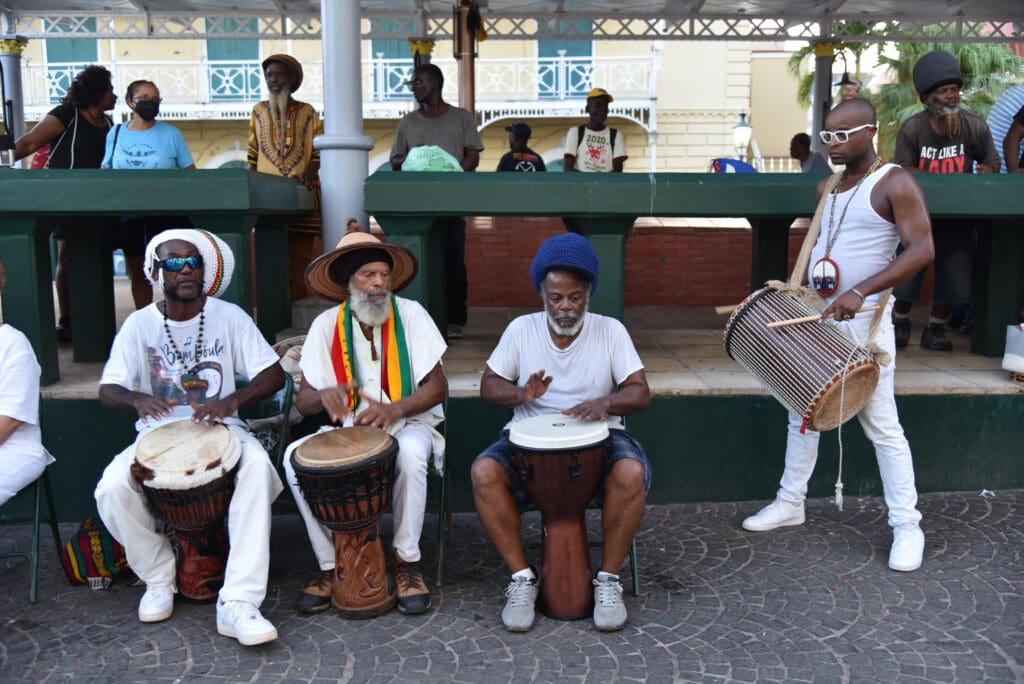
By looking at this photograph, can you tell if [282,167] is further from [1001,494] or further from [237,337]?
[1001,494]

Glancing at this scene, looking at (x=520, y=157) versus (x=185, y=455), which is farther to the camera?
(x=520, y=157)

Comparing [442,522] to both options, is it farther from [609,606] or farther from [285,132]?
[285,132]

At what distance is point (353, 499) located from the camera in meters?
3.88

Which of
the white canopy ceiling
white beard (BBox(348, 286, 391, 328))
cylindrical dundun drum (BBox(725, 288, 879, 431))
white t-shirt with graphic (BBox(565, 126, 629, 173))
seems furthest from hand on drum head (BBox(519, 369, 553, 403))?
the white canopy ceiling

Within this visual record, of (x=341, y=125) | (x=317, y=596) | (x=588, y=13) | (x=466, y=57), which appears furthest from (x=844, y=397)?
(x=588, y=13)

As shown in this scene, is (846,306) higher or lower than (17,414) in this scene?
higher

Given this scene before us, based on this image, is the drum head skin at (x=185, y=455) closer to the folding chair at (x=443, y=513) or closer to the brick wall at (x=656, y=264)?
the folding chair at (x=443, y=513)

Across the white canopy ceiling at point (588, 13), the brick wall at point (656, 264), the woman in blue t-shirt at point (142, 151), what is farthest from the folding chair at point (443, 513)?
the white canopy ceiling at point (588, 13)

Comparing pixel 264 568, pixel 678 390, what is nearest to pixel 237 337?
pixel 264 568

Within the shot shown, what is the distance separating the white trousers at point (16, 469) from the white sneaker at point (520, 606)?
79.3 inches

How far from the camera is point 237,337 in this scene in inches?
171

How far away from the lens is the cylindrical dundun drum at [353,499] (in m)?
3.83

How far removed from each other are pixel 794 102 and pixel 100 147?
1015 inches

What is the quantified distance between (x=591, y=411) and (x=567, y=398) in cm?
29
